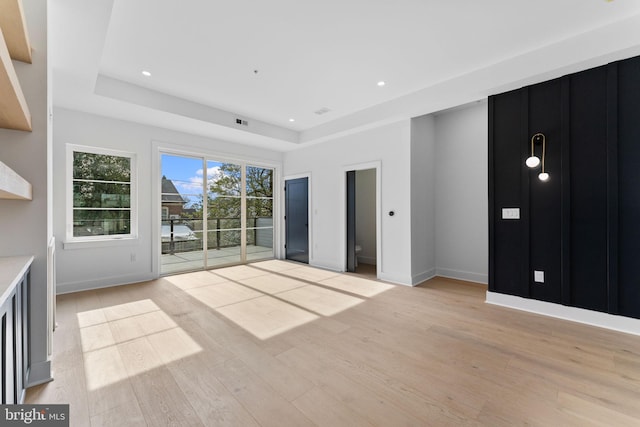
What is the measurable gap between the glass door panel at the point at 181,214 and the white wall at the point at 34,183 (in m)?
3.12

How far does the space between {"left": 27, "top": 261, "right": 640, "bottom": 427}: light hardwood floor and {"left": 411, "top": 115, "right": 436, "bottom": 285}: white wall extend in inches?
43.9

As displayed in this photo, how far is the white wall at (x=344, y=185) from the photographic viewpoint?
4.49 m

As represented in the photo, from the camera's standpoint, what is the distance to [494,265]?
3.54 m

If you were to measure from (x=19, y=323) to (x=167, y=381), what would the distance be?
0.96 metres

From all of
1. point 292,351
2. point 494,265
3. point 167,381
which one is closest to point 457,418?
point 292,351

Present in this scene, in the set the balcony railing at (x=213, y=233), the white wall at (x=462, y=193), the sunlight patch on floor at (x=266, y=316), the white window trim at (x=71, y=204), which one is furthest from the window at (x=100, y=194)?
the white wall at (x=462, y=193)

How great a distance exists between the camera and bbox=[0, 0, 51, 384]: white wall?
1.81 metres

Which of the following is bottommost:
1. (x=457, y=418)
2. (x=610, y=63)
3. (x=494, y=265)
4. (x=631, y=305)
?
(x=457, y=418)

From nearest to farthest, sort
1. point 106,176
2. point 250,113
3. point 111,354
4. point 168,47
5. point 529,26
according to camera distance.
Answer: point 111,354 < point 529,26 < point 168,47 < point 106,176 < point 250,113

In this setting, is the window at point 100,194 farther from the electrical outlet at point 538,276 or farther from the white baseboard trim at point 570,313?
the electrical outlet at point 538,276

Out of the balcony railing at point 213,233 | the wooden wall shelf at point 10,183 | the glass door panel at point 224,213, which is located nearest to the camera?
the wooden wall shelf at point 10,183

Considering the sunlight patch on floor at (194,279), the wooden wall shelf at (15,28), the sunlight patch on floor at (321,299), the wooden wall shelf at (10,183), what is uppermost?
the wooden wall shelf at (15,28)

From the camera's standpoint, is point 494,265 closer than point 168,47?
No

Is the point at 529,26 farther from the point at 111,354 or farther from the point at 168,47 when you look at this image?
the point at 111,354
